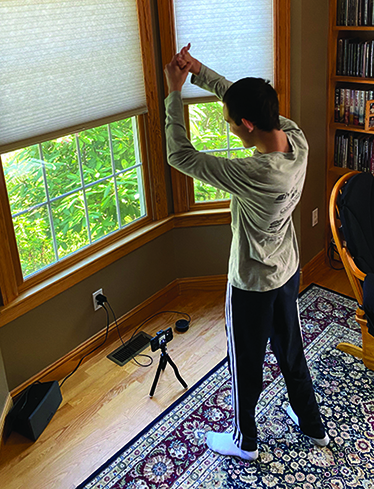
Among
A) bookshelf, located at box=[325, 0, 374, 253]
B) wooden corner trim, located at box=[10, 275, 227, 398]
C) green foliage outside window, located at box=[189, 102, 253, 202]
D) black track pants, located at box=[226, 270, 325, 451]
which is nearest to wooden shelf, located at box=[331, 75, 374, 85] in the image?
bookshelf, located at box=[325, 0, 374, 253]

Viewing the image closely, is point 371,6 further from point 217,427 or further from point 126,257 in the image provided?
point 217,427

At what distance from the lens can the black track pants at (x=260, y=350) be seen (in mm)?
2033

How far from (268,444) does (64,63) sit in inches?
80.0

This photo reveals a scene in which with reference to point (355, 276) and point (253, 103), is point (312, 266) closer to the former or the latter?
point (355, 276)

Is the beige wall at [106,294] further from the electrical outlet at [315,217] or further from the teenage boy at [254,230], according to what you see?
the teenage boy at [254,230]

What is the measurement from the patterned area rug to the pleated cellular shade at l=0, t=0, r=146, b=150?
1541mm

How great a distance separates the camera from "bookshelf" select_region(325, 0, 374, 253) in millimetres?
3289

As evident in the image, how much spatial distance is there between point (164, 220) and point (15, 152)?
1122 mm

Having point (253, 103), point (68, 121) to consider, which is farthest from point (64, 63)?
point (253, 103)

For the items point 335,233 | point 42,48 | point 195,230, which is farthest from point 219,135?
point 42,48

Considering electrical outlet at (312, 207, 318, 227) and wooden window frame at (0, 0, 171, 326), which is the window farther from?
electrical outlet at (312, 207, 318, 227)

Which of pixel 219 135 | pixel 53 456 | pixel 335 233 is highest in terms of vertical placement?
pixel 219 135

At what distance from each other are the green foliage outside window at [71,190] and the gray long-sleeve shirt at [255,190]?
999 mm

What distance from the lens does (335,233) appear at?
2686 mm
